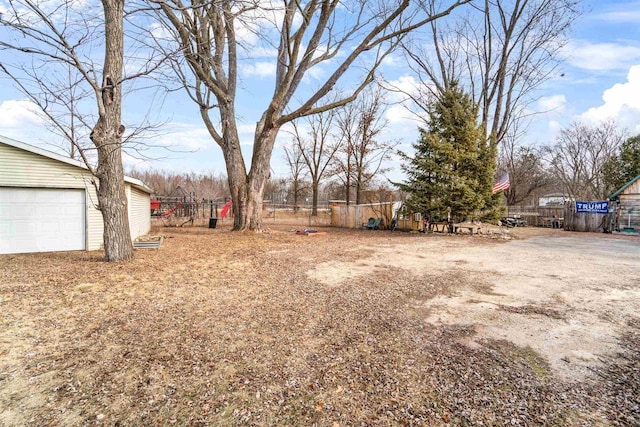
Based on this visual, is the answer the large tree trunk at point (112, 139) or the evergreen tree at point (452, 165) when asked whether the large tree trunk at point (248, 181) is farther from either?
the evergreen tree at point (452, 165)

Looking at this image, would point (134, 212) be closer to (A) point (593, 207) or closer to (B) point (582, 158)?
(A) point (593, 207)

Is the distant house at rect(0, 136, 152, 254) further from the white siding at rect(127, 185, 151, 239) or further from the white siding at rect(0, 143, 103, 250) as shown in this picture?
the white siding at rect(127, 185, 151, 239)

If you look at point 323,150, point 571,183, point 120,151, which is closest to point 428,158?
point 120,151

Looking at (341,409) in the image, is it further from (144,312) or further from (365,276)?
(365,276)

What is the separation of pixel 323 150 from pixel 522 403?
2632 centimetres

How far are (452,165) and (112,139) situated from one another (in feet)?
41.6

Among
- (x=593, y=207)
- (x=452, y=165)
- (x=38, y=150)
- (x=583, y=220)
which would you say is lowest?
(x=583, y=220)

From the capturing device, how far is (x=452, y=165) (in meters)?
13.7

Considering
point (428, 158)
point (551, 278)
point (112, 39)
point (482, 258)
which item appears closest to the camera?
point (551, 278)

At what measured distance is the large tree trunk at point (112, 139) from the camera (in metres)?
6.42

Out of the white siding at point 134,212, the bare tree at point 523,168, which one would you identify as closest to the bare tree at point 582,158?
the bare tree at point 523,168

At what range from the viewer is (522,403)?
2199 mm

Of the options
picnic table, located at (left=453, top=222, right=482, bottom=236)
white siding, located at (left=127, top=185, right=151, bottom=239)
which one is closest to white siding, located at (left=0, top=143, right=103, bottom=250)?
white siding, located at (left=127, top=185, right=151, bottom=239)

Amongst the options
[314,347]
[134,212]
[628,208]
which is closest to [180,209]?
[134,212]
